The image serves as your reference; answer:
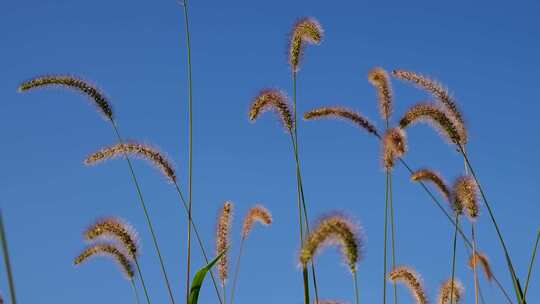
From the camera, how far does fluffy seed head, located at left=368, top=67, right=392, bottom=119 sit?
506 centimetres

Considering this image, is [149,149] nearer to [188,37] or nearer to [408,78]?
[188,37]

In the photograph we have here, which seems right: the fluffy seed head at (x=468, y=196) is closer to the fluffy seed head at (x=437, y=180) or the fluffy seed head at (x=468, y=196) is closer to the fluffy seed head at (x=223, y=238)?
the fluffy seed head at (x=437, y=180)

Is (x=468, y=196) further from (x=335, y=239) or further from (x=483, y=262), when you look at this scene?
(x=335, y=239)

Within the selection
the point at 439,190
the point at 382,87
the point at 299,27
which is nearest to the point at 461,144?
the point at 439,190

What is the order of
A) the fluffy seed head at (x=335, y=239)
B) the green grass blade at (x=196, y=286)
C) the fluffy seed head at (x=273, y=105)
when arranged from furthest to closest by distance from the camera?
1. the fluffy seed head at (x=273, y=105)
2. the green grass blade at (x=196, y=286)
3. the fluffy seed head at (x=335, y=239)

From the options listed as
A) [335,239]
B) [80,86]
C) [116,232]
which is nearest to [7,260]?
[335,239]

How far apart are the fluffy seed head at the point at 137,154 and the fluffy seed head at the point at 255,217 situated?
2.20 ft

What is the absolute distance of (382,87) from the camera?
5.11m

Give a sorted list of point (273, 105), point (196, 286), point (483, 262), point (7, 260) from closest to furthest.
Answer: point (7, 260), point (196, 286), point (483, 262), point (273, 105)

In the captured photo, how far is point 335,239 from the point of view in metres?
2.89

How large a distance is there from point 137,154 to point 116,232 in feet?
2.26

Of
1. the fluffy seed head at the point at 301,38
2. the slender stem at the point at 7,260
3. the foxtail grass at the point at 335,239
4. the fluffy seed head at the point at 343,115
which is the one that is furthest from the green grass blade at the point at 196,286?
the fluffy seed head at the point at 301,38

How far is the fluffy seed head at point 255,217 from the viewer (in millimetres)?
4867

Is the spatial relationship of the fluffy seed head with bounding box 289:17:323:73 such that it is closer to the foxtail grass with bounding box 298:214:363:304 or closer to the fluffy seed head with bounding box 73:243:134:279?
the fluffy seed head with bounding box 73:243:134:279
